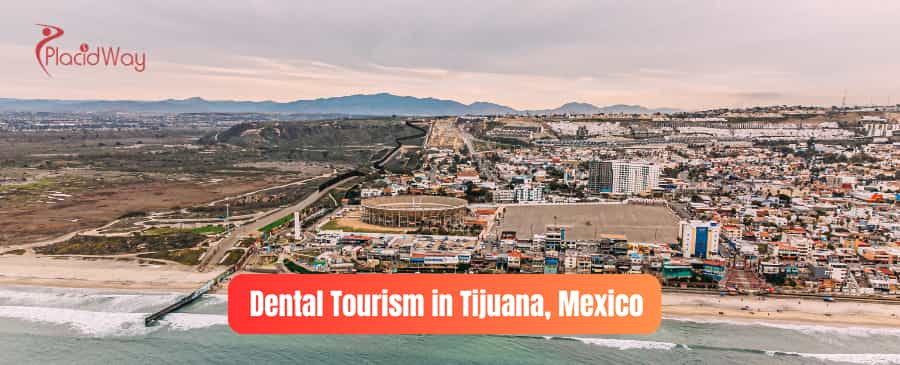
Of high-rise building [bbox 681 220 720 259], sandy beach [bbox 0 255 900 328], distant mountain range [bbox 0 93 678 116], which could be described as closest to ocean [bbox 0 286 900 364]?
sandy beach [bbox 0 255 900 328]

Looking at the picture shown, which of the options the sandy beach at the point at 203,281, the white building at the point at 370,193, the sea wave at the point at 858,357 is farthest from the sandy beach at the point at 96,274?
the sea wave at the point at 858,357

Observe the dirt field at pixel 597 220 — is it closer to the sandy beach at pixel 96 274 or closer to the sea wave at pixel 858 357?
the sea wave at pixel 858 357

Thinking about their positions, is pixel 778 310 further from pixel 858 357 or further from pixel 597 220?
pixel 597 220

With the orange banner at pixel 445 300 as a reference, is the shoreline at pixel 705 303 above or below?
below

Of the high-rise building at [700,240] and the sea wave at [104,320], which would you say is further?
the high-rise building at [700,240]

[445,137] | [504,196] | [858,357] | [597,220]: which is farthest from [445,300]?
[445,137]

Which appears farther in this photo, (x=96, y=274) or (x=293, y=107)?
(x=293, y=107)

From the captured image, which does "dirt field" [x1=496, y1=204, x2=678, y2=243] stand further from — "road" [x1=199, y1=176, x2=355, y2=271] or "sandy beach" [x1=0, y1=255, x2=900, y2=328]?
"road" [x1=199, y1=176, x2=355, y2=271]
